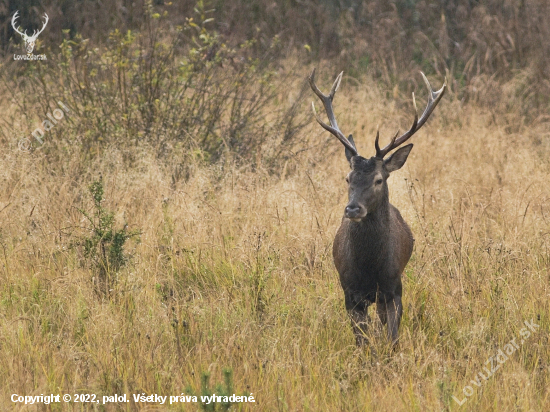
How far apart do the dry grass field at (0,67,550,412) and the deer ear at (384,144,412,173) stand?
814 millimetres

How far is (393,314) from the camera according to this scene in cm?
494

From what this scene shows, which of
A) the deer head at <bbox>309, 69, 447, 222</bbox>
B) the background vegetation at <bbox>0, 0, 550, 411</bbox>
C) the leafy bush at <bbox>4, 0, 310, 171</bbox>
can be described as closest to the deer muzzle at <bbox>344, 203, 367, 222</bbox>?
the deer head at <bbox>309, 69, 447, 222</bbox>

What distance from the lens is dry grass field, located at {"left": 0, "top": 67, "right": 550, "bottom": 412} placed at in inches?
163

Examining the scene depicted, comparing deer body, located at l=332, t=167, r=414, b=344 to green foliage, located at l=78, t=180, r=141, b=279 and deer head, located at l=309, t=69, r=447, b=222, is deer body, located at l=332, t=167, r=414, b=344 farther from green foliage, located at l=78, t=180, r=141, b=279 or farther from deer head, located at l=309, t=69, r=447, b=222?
green foliage, located at l=78, t=180, r=141, b=279

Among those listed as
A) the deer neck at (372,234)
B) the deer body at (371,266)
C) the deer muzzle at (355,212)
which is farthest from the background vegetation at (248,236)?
the deer muzzle at (355,212)

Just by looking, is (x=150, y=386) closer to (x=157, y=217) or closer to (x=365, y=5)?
(x=157, y=217)

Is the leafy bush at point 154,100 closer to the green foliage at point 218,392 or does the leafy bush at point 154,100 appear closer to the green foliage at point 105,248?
the green foliage at point 105,248

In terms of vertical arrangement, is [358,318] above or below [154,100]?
below

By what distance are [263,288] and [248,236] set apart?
2.48 ft

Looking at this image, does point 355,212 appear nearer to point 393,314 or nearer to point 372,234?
point 372,234

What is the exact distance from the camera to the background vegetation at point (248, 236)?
4262 millimetres

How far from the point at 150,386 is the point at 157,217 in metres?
2.60

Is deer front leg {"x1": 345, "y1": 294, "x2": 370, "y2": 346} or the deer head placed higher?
the deer head

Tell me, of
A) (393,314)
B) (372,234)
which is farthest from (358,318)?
(372,234)
